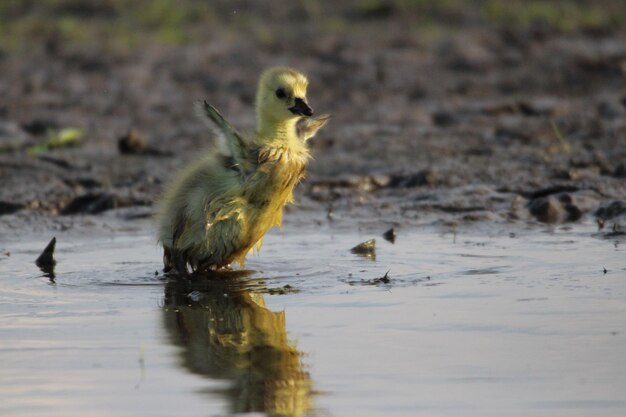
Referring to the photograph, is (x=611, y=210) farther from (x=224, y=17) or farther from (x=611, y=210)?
(x=224, y=17)

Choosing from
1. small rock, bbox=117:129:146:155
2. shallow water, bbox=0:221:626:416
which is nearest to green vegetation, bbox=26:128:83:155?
small rock, bbox=117:129:146:155

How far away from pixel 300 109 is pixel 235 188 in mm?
628

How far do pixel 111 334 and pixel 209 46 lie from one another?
816cm

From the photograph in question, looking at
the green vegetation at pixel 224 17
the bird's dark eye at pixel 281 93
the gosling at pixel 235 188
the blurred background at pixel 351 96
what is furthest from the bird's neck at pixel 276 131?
the green vegetation at pixel 224 17

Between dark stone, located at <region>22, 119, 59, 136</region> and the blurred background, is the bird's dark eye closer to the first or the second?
the blurred background

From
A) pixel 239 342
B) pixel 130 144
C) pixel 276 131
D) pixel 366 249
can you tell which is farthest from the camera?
pixel 130 144

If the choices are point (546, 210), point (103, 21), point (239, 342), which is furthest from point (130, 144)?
point (239, 342)

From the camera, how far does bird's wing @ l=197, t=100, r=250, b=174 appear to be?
6359 millimetres

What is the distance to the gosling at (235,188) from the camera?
20.8 feet

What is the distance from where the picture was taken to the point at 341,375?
14.6 ft

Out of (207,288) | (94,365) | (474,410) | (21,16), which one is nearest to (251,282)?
(207,288)

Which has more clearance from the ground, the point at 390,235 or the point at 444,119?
the point at 444,119

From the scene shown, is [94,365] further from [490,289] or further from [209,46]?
[209,46]

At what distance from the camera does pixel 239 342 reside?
507cm
